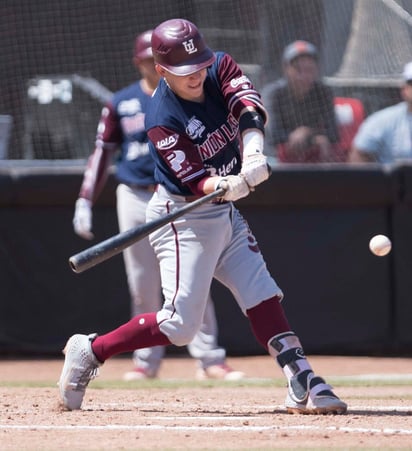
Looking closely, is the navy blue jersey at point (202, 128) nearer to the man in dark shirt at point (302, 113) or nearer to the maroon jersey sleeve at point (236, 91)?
the maroon jersey sleeve at point (236, 91)

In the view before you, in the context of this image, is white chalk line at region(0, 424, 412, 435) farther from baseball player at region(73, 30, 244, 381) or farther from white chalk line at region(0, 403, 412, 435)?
baseball player at region(73, 30, 244, 381)

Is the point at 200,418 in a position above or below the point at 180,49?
below

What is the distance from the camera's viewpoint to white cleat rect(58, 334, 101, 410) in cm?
530

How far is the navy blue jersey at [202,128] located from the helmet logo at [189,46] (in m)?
0.21

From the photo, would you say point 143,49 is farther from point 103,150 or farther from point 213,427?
point 213,427

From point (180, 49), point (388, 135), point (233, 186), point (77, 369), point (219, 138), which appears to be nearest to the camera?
point (233, 186)

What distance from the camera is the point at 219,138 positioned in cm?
514

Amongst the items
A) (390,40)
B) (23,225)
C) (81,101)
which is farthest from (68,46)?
(390,40)

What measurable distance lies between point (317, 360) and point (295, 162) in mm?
1696

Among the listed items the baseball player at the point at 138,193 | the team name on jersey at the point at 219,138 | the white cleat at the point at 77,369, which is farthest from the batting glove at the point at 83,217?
the team name on jersey at the point at 219,138

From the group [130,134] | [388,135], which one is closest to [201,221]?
[130,134]

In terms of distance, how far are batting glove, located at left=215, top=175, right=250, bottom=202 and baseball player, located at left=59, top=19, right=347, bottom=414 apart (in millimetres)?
68

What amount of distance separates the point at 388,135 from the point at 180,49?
4.44 meters

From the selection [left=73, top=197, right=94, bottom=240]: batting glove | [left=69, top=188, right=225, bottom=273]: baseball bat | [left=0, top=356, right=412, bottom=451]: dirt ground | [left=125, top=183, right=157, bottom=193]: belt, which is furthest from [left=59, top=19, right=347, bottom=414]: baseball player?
[left=73, top=197, right=94, bottom=240]: batting glove
